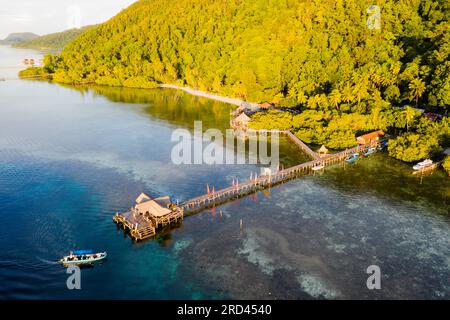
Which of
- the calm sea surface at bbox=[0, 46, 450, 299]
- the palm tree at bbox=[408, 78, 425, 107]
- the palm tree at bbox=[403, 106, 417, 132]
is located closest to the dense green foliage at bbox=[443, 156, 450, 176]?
the calm sea surface at bbox=[0, 46, 450, 299]

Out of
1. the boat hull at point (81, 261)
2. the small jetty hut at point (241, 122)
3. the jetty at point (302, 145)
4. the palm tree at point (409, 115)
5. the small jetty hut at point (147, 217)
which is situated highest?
the palm tree at point (409, 115)

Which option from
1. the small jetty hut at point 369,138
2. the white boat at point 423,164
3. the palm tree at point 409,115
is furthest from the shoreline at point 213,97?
the white boat at point 423,164

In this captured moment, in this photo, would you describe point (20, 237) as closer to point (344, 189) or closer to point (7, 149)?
point (7, 149)

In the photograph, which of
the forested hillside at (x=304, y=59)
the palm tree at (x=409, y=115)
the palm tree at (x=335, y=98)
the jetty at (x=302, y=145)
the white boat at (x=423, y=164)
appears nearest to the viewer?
the white boat at (x=423, y=164)

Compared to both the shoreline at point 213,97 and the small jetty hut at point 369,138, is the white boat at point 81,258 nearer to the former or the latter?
the small jetty hut at point 369,138

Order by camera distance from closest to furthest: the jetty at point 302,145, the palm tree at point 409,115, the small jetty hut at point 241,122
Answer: the jetty at point 302,145 → the palm tree at point 409,115 → the small jetty hut at point 241,122

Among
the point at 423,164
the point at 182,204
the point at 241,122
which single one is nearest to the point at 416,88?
the point at 423,164

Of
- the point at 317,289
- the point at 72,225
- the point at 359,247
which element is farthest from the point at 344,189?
the point at 72,225
